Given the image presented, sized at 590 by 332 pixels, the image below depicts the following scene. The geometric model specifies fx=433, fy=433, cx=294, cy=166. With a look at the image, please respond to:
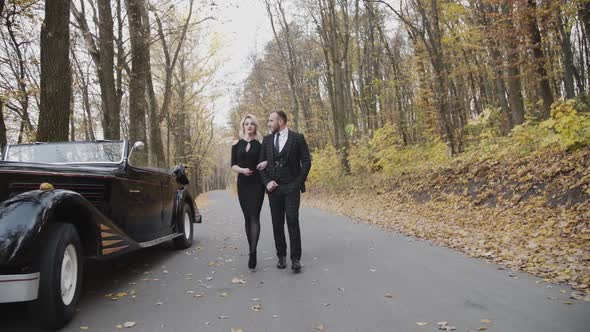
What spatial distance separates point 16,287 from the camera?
10.5 ft

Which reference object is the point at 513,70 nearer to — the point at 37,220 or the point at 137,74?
the point at 137,74

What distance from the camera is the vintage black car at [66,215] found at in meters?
3.34

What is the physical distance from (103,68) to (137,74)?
1328 mm

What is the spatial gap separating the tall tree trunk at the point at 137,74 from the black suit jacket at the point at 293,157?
997 centimetres

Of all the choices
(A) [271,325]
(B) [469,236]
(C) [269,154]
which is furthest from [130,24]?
(A) [271,325]

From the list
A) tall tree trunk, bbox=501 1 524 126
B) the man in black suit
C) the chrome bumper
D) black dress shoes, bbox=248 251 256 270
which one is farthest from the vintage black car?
tall tree trunk, bbox=501 1 524 126

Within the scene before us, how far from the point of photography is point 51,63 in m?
8.34

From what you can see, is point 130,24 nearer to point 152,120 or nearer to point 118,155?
point 152,120

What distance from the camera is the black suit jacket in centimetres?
561

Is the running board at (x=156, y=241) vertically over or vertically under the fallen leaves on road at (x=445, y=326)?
over

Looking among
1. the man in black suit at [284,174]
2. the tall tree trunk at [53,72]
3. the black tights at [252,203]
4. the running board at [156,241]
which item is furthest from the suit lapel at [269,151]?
the tall tree trunk at [53,72]

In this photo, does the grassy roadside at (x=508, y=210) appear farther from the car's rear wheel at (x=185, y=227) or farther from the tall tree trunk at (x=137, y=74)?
the tall tree trunk at (x=137, y=74)

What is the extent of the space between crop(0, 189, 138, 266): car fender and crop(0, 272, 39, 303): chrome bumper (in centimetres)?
12

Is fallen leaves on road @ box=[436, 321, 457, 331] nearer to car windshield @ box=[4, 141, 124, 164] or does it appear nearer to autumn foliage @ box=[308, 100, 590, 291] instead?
autumn foliage @ box=[308, 100, 590, 291]
